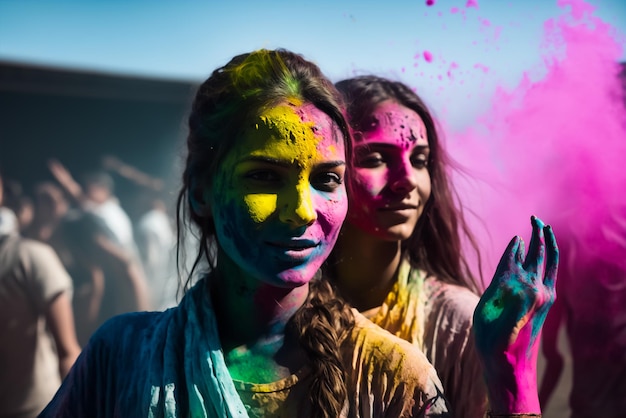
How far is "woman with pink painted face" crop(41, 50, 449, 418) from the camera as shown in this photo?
175cm

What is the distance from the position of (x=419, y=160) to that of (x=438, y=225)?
30 centimetres

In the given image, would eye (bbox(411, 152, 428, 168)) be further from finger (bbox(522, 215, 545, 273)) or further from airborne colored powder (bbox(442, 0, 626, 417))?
finger (bbox(522, 215, 545, 273))

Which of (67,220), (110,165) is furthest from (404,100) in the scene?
(110,165)

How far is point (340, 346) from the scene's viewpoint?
183 centimetres

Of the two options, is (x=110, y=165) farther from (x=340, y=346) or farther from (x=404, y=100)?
(x=340, y=346)

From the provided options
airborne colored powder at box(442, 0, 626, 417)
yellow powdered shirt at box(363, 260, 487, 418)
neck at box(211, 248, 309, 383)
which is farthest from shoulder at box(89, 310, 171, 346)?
airborne colored powder at box(442, 0, 626, 417)

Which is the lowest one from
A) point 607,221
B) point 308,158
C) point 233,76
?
point 607,221

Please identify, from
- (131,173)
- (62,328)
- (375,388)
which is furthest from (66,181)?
(375,388)

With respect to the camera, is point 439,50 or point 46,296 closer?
point 439,50

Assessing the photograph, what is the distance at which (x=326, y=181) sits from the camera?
186 centimetres

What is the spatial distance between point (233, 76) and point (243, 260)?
485 millimetres

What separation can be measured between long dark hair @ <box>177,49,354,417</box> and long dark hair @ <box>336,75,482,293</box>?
0.61 m

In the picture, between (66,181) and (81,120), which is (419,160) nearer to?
(66,181)

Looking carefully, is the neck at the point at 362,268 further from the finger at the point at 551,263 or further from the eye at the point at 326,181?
the finger at the point at 551,263
